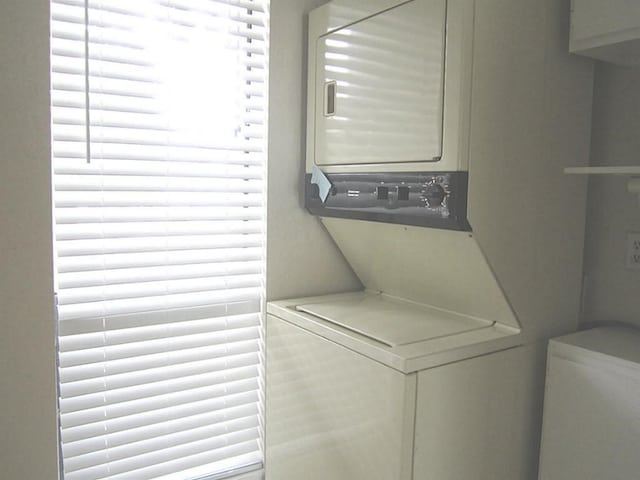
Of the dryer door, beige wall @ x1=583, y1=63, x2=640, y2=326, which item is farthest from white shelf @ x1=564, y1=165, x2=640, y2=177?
the dryer door

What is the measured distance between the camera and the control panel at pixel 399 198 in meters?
1.42

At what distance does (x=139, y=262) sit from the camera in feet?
5.81

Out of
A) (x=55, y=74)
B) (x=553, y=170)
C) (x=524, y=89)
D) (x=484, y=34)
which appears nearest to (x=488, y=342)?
(x=553, y=170)

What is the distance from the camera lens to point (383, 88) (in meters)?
1.60

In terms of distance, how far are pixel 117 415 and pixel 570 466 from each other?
1.46 m

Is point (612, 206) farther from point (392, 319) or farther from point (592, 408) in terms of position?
point (392, 319)

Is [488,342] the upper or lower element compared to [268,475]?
upper

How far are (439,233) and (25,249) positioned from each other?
1.21m

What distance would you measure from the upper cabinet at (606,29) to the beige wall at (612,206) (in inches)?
6.1

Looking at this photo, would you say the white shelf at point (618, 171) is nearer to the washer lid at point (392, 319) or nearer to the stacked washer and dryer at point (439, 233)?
the stacked washer and dryer at point (439, 233)

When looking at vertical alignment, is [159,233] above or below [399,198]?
below

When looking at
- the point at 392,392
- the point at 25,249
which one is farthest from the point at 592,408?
the point at 25,249

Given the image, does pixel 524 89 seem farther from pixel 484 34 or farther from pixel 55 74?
pixel 55 74

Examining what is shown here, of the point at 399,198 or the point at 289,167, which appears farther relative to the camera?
the point at 289,167
